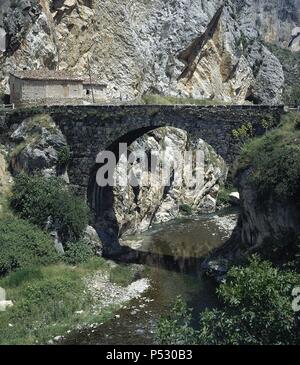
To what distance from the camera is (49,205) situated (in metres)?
30.8

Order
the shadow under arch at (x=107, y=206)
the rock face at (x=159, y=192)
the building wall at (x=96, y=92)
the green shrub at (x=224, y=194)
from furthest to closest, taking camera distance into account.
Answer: the green shrub at (x=224, y=194), the building wall at (x=96, y=92), the rock face at (x=159, y=192), the shadow under arch at (x=107, y=206)

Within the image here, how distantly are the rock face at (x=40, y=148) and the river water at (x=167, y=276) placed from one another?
842 centimetres

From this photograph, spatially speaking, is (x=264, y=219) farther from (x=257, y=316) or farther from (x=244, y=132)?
(x=257, y=316)

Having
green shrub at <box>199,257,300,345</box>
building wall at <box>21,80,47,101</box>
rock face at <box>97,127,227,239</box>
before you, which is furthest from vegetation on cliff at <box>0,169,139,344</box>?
green shrub at <box>199,257,300,345</box>

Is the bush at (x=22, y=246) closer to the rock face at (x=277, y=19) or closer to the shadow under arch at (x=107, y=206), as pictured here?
the shadow under arch at (x=107, y=206)

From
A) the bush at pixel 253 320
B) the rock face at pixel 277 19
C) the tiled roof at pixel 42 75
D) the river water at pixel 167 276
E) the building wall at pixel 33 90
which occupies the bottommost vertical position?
the river water at pixel 167 276

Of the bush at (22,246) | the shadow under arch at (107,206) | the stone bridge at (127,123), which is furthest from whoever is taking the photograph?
the shadow under arch at (107,206)

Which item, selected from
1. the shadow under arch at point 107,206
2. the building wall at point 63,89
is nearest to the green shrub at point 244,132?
the shadow under arch at point 107,206

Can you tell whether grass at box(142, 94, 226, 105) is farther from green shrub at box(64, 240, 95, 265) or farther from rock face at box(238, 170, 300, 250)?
rock face at box(238, 170, 300, 250)

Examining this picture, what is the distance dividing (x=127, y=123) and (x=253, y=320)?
20.5 m

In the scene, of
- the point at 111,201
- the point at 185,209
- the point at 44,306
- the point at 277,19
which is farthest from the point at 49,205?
the point at 277,19

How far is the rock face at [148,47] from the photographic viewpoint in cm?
4509

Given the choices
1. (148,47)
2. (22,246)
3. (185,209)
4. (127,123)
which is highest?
(148,47)

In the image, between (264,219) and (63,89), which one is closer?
(264,219)
